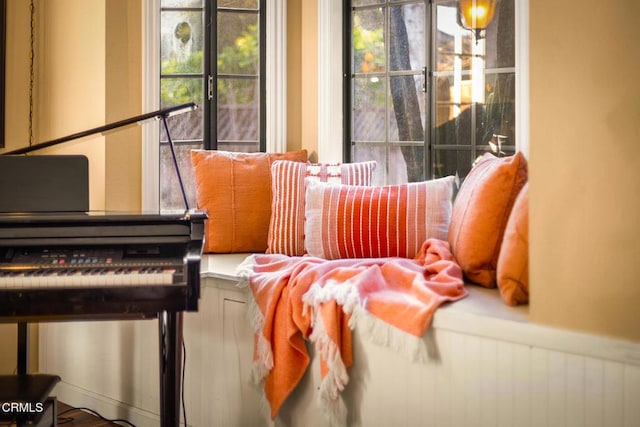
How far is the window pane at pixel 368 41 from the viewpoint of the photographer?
13.2ft

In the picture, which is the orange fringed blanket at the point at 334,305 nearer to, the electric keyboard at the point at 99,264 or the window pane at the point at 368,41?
the electric keyboard at the point at 99,264

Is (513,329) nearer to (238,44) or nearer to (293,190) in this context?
(293,190)

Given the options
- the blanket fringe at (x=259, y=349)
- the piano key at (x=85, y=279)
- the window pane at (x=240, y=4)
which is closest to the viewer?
the piano key at (x=85, y=279)

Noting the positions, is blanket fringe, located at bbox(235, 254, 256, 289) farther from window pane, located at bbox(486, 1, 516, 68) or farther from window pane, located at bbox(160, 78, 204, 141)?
window pane, located at bbox(486, 1, 516, 68)

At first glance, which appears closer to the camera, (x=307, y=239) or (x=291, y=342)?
(x=291, y=342)

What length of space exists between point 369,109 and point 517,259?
1654 millimetres

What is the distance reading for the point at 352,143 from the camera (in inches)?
163

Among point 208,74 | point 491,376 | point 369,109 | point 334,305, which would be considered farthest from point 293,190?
point 491,376

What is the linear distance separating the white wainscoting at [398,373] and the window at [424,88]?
3.11ft

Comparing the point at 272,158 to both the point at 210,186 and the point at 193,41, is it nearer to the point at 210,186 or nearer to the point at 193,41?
the point at 210,186

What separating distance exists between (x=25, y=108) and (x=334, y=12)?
5.39 feet

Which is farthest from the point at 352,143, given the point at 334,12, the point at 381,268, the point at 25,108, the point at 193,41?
the point at 25,108

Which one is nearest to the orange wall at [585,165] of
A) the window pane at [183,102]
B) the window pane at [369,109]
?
the window pane at [369,109]

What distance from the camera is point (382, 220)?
11.0ft
